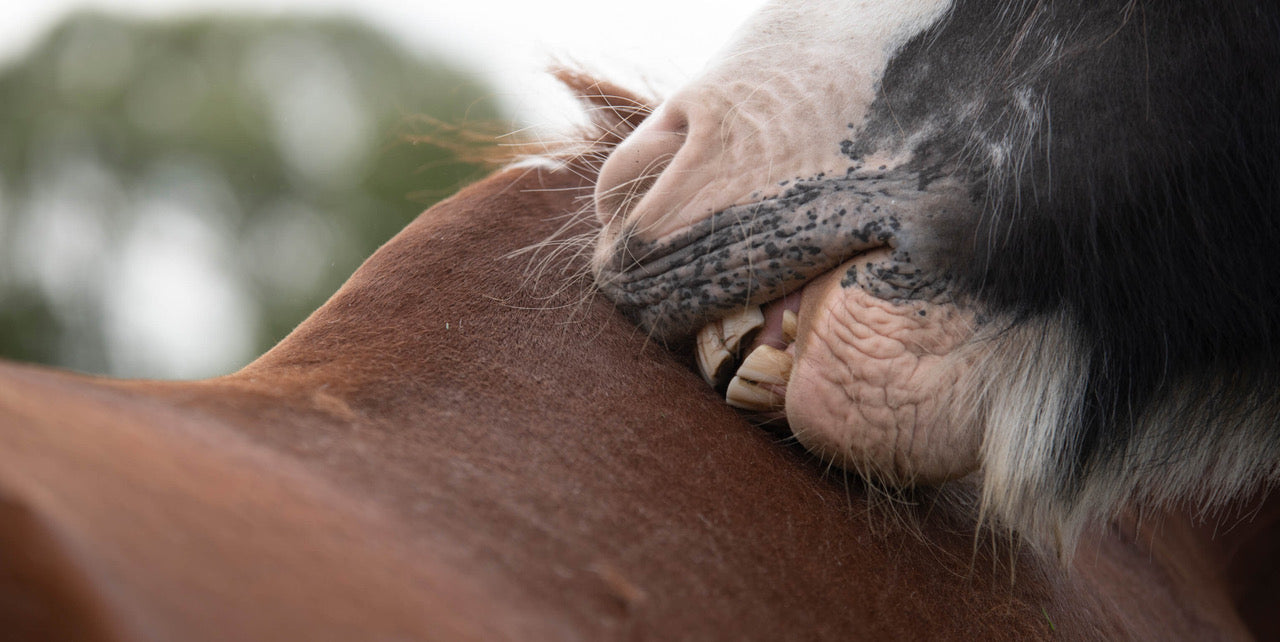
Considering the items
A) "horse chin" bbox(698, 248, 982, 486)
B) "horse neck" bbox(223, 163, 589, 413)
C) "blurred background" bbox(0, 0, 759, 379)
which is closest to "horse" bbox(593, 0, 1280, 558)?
"horse chin" bbox(698, 248, 982, 486)

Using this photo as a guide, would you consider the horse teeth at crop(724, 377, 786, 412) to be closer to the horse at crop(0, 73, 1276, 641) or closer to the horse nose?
the horse at crop(0, 73, 1276, 641)

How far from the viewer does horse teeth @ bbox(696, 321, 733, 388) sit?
0.92 m

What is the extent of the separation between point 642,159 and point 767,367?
27 centimetres

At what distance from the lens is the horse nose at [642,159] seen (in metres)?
0.94

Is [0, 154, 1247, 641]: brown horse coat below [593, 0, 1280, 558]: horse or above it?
below

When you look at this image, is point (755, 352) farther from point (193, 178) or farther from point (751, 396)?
point (193, 178)

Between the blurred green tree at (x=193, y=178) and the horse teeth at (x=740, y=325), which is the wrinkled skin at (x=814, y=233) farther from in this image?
the blurred green tree at (x=193, y=178)

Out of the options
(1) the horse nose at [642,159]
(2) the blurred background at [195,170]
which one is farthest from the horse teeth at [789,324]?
(2) the blurred background at [195,170]

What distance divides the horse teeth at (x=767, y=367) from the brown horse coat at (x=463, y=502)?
47 millimetres

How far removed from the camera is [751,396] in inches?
34.8

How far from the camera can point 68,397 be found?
0.55m

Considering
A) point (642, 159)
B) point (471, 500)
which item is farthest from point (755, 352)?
point (471, 500)

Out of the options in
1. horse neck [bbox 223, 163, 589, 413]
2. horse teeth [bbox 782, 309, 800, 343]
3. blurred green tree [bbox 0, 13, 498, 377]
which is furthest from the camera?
blurred green tree [bbox 0, 13, 498, 377]

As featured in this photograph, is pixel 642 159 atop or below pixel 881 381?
atop
